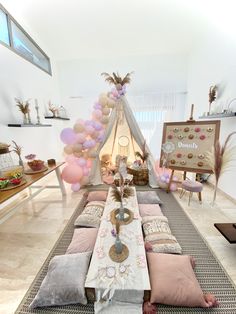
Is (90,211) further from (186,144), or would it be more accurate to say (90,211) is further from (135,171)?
(186,144)

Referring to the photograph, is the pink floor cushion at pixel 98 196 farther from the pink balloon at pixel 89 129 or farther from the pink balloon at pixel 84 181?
the pink balloon at pixel 89 129

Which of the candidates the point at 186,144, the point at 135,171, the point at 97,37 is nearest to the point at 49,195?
the point at 135,171

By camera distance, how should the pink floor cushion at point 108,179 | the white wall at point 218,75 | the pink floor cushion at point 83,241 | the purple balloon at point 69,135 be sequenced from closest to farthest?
the pink floor cushion at point 83,241 < the white wall at point 218,75 < the purple balloon at point 69,135 < the pink floor cushion at point 108,179

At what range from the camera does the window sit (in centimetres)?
289

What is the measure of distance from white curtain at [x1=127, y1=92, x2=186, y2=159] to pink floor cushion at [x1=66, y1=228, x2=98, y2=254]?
3.91m

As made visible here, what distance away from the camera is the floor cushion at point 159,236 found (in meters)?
1.76

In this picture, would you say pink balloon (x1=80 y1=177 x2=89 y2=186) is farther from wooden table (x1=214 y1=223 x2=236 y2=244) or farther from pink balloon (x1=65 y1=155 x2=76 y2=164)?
wooden table (x1=214 y1=223 x2=236 y2=244)

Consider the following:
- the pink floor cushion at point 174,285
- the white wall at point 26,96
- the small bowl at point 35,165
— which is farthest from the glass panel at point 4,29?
the pink floor cushion at point 174,285

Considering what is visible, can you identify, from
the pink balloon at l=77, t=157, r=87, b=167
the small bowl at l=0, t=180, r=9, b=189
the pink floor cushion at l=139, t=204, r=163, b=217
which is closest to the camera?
the small bowl at l=0, t=180, r=9, b=189

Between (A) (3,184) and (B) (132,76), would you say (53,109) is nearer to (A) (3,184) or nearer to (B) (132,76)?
(B) (132,76)

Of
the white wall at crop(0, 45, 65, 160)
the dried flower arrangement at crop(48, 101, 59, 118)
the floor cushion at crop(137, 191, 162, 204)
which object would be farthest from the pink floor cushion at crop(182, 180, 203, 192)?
the dried flower arrangement at crop(48, 101, 59, 118)

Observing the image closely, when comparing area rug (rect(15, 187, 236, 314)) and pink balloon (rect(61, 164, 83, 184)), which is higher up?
pink balloon (rect(61, 164, 83, 184))

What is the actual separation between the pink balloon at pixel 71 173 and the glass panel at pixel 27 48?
2485 mm

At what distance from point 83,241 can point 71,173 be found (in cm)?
179
